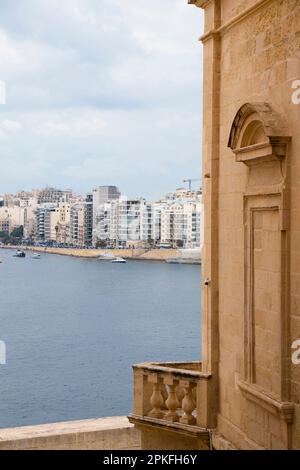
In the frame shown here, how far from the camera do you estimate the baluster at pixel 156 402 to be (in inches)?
233

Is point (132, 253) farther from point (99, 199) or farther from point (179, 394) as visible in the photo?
point (179, 394)

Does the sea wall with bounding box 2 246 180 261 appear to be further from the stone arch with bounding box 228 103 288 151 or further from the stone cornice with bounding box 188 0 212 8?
the stone arch with bounding box 228 103 288 151

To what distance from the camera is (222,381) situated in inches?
230

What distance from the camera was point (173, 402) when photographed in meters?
5.83

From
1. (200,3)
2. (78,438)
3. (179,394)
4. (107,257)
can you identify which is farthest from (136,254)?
(179,394)

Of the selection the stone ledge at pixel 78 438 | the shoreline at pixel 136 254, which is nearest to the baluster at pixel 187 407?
the stone ledge at pixel 78 438

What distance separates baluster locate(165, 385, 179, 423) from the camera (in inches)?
229

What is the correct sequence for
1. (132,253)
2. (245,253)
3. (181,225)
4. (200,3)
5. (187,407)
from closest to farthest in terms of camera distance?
(245,253)
(187,407)
(200,3)
(132,253)
(181,225)

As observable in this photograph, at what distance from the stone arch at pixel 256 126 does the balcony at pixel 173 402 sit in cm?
196

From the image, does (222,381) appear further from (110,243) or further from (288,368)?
(110,243)

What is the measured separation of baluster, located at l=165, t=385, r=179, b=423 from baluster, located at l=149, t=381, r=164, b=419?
3.7 inches

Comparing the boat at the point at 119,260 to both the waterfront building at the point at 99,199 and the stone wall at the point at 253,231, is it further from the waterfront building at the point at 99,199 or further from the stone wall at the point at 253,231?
the stone wall at the point at 253,231

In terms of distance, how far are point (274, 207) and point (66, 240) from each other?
16349 centimetres

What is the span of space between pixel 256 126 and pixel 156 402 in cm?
248
